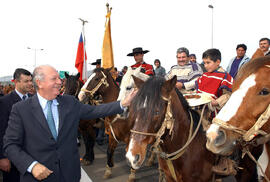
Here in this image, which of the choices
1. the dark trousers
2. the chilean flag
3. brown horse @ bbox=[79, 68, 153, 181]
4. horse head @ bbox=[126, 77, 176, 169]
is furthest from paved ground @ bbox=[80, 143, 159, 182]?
the chilean flag

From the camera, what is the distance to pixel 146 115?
2068 millimetres

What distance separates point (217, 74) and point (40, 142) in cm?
299

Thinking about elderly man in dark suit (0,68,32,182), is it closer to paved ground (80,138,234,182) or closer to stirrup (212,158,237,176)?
paved ground (80,138,234,182)

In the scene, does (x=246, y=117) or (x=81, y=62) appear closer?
(x=246, y=117)

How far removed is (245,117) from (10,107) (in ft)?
11.8

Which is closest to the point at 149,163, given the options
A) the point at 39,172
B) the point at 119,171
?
the point at 119,171

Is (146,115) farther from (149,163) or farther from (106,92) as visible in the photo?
(149,163)

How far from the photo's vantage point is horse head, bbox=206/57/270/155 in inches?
65.0

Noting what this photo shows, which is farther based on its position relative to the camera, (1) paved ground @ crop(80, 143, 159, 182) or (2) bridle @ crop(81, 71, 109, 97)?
(2) bridle @ crop(81, 71, 109, 97)

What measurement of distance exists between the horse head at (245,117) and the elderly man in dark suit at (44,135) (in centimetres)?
153

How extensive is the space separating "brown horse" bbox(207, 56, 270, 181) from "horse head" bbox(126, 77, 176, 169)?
0.59 m

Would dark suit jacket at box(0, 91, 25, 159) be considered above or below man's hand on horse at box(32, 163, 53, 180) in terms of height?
above

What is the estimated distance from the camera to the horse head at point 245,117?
65.0 inches

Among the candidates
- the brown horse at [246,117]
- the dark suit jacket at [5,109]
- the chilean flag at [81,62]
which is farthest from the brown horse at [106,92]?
the chilean flag at [81,62]
